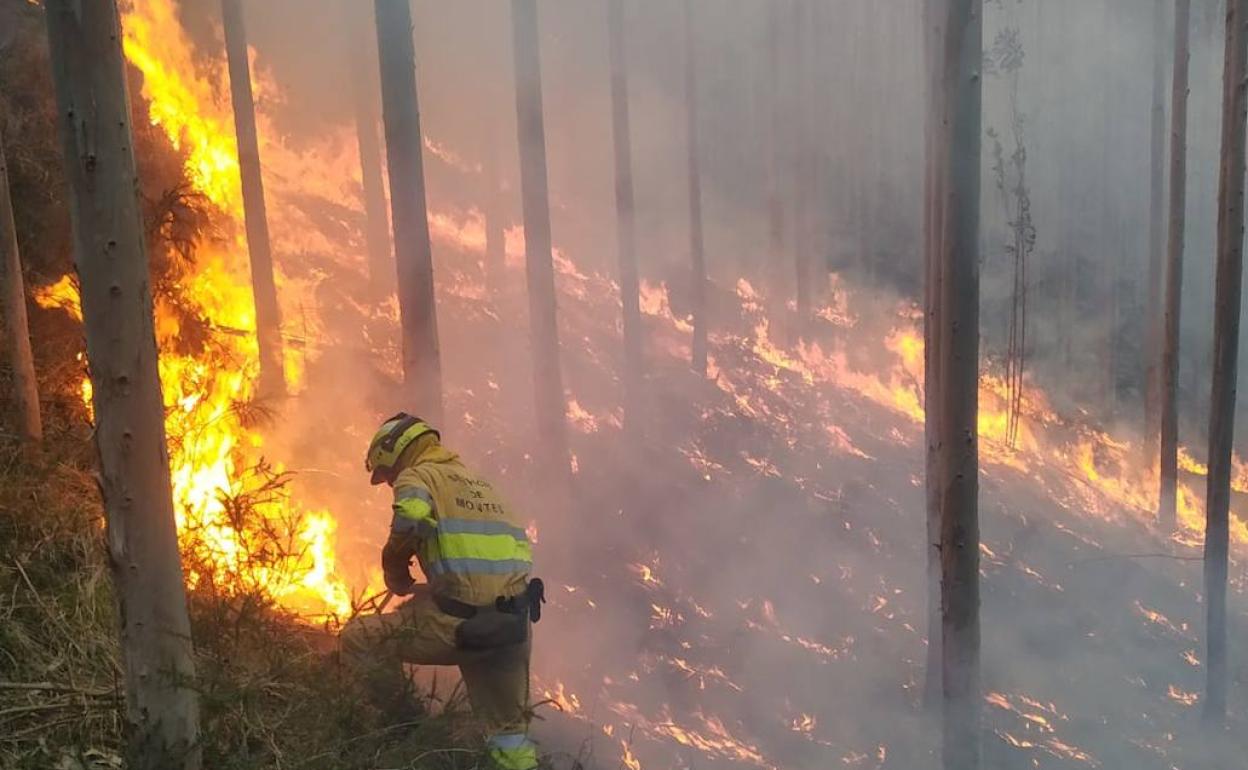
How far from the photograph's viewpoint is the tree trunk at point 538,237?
475 inches

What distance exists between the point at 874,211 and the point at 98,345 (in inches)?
1335

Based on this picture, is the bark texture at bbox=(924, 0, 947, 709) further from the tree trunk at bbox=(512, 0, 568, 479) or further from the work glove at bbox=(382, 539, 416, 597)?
the tree trunk at bbox=(512, 0, 568, 479)

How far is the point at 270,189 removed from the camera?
1580cm

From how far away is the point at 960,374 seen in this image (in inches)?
250

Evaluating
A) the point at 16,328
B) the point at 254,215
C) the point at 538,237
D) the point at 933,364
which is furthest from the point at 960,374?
the point at 254,215

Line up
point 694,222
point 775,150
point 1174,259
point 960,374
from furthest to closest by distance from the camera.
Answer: point 775,150, point 694,222, point 1174,259, point 960,374

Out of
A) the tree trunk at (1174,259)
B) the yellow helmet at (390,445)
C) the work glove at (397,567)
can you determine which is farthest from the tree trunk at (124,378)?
the tree trunk at (1174,259)

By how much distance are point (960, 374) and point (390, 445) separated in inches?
167

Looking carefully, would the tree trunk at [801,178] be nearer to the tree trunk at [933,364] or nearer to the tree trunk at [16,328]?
the tree trunk at [933,364]

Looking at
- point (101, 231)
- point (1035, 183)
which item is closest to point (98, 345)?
point (101, 231)

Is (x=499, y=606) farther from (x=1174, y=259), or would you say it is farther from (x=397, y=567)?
(x=1174, y=259)

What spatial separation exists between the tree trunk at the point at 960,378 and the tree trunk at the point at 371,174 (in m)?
9.76

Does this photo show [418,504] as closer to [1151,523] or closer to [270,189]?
[270,189]

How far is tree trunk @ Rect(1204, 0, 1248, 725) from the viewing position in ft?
29.4
